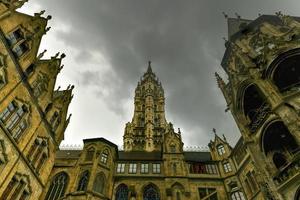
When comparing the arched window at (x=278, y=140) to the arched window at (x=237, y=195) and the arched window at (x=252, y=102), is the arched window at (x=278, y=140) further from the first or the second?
the arched window at (x=237, y=195)

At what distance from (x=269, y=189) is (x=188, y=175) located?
1430cm

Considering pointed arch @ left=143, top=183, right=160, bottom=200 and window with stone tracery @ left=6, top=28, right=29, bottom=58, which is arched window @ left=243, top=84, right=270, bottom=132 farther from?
window with stone tracery @ left=6, top=28, right=29, bottom=58

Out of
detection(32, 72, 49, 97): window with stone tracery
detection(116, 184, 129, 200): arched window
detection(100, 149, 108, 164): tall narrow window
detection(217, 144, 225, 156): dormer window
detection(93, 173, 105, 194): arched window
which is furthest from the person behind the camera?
detection(217, 144, 225, 156): dormer window

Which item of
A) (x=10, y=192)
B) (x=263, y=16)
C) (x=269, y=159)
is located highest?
(x=263, y=16)

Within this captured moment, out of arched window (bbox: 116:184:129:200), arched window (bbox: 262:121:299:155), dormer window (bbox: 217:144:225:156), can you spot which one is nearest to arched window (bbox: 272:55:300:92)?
arched window (bbox: 262:121:299:155)

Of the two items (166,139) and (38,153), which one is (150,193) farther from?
(38,153)

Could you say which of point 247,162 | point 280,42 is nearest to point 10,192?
point 247,162

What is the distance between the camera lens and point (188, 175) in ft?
107

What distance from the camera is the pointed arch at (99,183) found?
28625 millimetres

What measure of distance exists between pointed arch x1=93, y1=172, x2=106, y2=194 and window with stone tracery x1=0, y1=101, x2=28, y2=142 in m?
11.8

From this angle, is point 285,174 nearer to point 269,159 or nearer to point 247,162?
point 269,159

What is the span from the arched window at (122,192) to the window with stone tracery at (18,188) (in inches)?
486

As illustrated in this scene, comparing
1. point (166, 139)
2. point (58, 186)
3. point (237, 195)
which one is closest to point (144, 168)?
point (166, 139)

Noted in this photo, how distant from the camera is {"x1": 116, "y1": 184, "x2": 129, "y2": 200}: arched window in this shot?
30747mm
